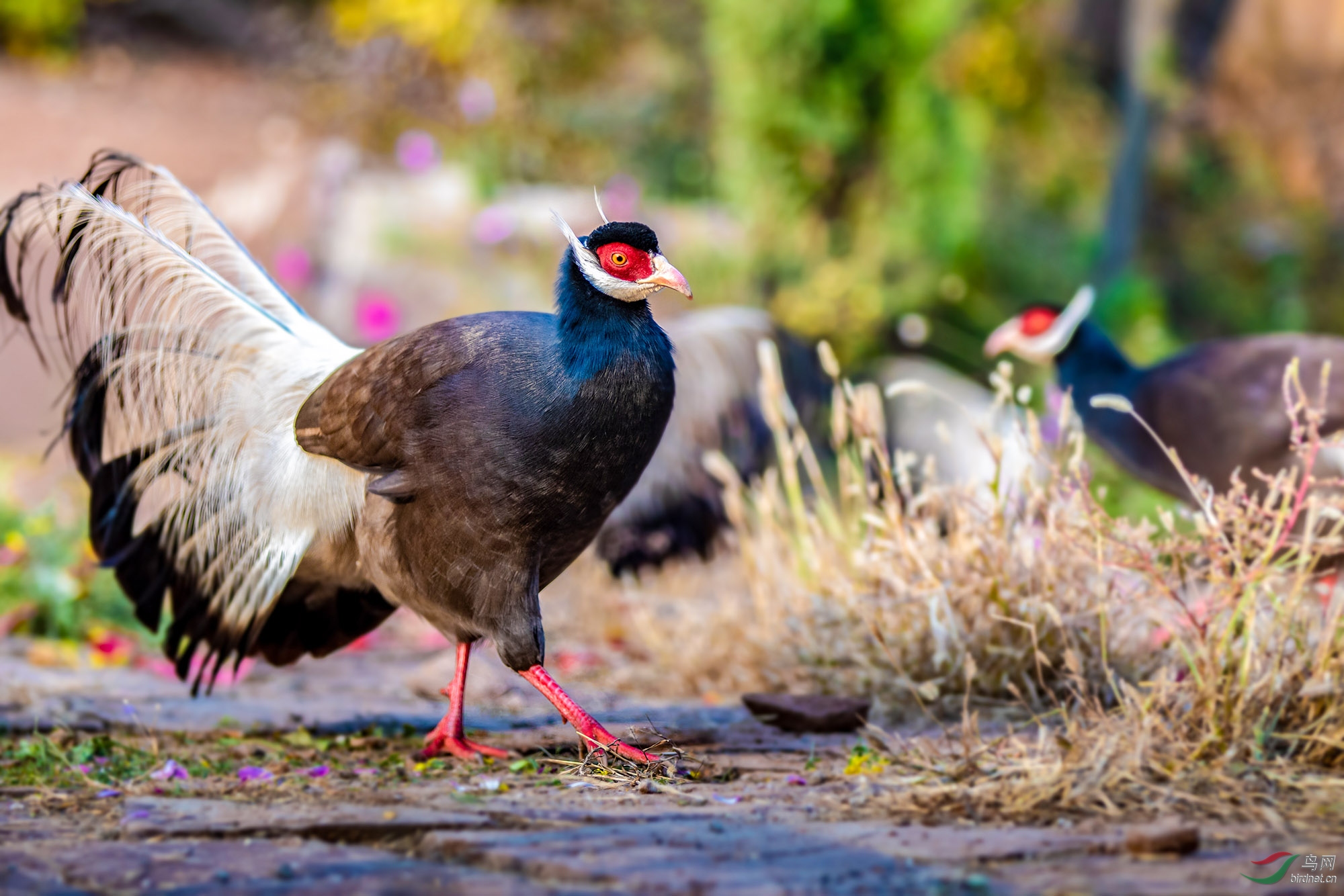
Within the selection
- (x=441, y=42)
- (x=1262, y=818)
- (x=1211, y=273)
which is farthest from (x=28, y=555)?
(x=1211, y=273)

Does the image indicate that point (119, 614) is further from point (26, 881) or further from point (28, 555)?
point (26, 881)

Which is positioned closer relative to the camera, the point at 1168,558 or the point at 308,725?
the point at 308,725

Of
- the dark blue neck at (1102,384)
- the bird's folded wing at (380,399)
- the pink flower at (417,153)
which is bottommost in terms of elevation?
the bird's folded wing at (380,399)

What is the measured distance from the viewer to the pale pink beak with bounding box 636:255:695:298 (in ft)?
9.65

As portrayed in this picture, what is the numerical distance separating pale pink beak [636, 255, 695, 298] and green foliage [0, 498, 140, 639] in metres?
2.98

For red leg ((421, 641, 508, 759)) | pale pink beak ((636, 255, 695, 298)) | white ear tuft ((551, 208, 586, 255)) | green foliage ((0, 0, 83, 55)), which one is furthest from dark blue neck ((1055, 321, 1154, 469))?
green foliage ((0, 0, 83, 55))

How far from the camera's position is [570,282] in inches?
120

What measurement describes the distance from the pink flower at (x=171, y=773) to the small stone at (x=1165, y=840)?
2.12 meters

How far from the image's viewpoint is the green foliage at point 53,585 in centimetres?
511

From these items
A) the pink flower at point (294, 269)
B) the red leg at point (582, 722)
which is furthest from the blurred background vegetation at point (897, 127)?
the red leg at point (582, 722)

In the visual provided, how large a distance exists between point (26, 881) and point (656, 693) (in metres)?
2.35

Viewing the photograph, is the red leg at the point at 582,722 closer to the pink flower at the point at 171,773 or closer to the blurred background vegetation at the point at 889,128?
the pink flower at the point at 171,773

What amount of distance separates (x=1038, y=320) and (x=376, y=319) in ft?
12.8

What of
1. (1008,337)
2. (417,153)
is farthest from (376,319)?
(1008,337)
